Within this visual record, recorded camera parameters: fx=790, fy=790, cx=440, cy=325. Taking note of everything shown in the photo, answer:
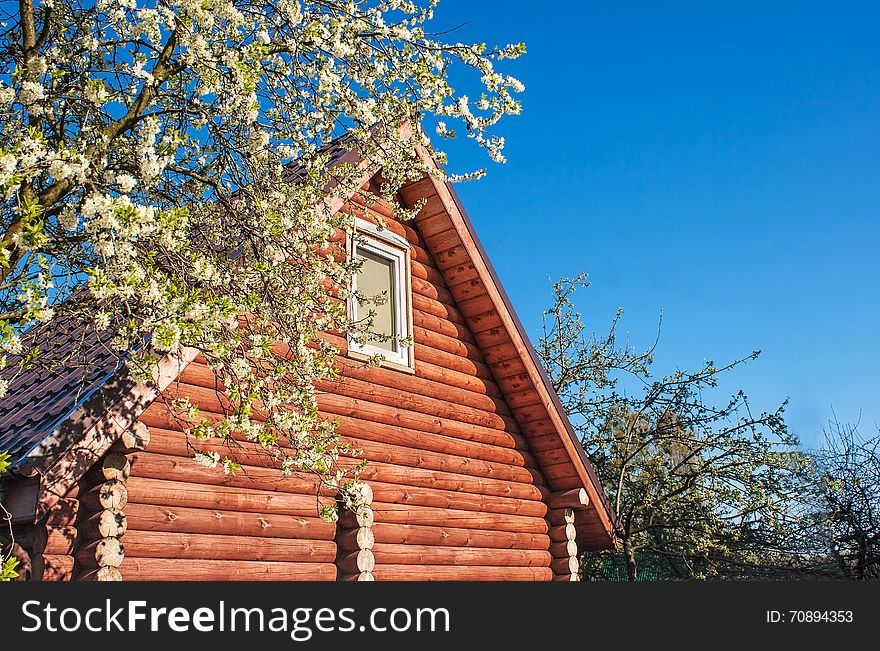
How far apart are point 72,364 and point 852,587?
7.48m

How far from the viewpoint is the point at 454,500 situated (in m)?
9.32

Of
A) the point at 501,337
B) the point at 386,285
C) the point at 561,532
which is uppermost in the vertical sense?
the point at 386,285

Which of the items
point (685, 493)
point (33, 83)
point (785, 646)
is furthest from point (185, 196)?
point (685, 493)

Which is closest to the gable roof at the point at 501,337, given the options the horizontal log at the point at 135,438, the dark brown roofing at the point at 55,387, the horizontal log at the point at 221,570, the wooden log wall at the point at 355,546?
the dark brown roofing at the point at 55,387

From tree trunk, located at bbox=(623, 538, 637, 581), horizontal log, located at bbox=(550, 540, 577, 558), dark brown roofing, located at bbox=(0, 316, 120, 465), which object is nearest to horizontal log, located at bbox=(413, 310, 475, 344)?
horizontal log, located at bbox=(550, 540, 577, 558)

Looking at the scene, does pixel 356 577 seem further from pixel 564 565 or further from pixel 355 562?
pixel 564 565

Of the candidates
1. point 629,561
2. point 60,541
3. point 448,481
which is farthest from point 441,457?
point 629,561

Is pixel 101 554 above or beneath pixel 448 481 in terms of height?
beneath

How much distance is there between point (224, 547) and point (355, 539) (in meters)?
1.45

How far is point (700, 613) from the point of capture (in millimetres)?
6312

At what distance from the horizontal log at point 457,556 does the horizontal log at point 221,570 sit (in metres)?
0.79

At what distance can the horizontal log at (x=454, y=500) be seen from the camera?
852cm

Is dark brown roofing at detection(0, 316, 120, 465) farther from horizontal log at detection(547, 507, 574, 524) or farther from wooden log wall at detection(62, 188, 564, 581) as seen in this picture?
horizontal log at detection(547, 507, 574, 524)

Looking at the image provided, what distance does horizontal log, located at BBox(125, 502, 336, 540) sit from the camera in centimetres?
629
